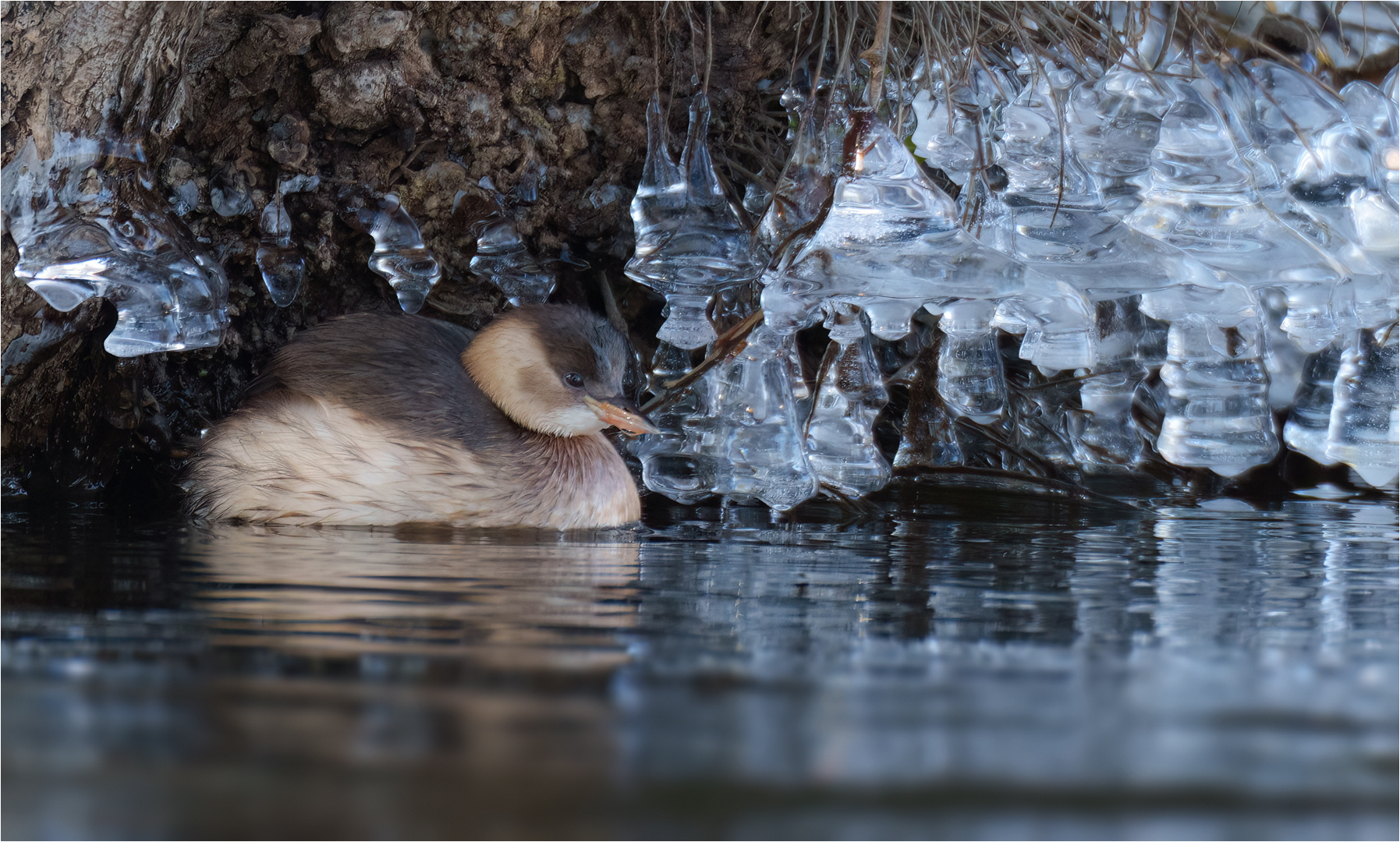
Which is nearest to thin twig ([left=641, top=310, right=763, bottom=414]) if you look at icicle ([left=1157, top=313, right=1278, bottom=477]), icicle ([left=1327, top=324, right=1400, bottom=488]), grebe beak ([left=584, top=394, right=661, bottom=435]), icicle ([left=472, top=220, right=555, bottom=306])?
grebe beak ([left=584, top=394, right=661, bottom=435])

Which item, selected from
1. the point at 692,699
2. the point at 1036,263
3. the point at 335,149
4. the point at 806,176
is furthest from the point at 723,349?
the point at 692,699

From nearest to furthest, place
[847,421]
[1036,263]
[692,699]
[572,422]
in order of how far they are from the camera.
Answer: [692,699]
[1036,263]
[847,421]
[572,422]

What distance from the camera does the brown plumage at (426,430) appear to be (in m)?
3.34

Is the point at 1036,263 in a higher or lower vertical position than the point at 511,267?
lower

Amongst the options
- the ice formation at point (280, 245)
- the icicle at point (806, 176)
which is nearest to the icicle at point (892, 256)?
the icicle at point (806, 176)

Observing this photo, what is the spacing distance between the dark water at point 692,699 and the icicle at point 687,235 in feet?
3.48

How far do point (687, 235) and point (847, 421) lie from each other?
2.61 feet

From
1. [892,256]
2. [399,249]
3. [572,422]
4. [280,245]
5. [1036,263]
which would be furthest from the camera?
[399,249]

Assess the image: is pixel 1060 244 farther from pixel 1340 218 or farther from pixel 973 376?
pixel 1340 218

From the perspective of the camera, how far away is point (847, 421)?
3592 mm

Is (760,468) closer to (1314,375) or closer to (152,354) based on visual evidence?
(1314,375)

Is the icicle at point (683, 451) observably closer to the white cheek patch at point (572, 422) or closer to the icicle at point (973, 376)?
the white cheek patch at point (572, 422)

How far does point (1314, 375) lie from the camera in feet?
12.6

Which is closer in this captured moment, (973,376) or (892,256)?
(892,256)
